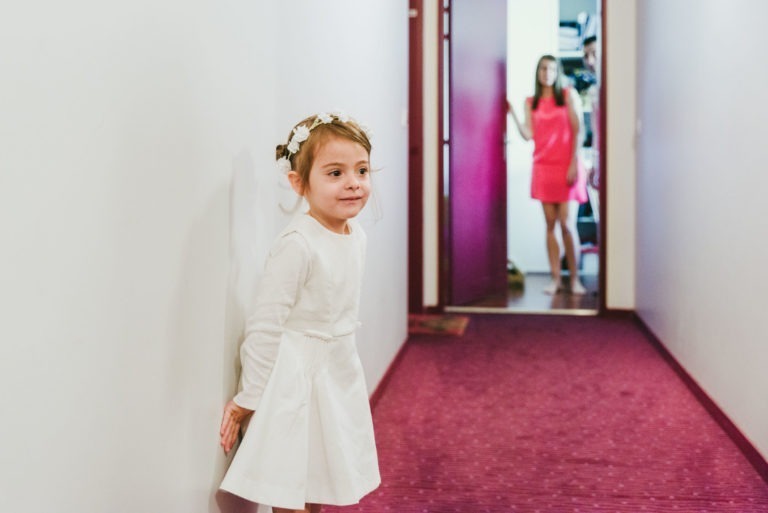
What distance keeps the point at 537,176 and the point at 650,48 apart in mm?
1477

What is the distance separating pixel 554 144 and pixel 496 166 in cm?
40

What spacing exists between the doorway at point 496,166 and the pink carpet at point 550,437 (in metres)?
1.20

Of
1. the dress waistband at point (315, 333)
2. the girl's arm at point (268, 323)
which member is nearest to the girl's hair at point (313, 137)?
the girl's arm at point (268, 323)

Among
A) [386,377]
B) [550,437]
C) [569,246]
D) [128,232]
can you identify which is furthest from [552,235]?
[128,232]

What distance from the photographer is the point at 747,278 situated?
2547 millimetres

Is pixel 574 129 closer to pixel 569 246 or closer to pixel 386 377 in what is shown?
pixel 569 246

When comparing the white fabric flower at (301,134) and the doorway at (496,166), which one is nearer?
the white fabric flower at (301,134)

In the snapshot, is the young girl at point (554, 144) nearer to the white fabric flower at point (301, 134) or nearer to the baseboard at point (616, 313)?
the baseboard at point (616, 313)

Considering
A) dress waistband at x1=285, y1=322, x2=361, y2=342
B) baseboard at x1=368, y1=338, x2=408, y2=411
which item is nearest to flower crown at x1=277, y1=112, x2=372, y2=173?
dress waistband at x1=285, y1=322, x2=361, y2=342

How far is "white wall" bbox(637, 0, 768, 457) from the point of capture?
2455mm

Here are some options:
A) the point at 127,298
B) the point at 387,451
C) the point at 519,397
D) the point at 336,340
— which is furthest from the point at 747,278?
the point at 127,298

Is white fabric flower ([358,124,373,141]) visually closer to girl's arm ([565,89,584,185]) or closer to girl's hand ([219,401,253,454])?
girl's hand ([219,401,253,454])

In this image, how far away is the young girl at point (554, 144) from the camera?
18.5 feet

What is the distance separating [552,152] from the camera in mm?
5680
